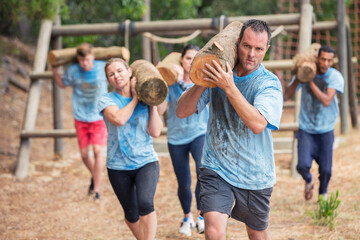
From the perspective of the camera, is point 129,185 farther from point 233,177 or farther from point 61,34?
point 61,34

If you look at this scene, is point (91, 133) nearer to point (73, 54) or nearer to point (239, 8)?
Answer: point (73, 54)

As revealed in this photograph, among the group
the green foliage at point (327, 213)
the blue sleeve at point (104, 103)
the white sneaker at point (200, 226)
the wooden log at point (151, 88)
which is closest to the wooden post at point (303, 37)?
the green foliage at point (327, 213)

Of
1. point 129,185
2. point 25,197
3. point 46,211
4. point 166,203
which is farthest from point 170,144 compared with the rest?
point 25,197

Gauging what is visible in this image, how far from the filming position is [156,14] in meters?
13.4

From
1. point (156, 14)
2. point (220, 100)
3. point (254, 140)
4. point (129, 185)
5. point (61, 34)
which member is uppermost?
point (156, 14)

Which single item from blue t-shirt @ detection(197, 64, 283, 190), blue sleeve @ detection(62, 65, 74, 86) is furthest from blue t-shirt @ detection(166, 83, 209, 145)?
blue sleeve @ detection(62, 65, 74, 86)

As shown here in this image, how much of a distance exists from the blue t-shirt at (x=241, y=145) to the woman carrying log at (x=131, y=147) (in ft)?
2.85

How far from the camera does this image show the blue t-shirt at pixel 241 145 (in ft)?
10.4

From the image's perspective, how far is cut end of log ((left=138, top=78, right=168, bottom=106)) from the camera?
12.9 feet

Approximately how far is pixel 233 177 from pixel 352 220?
107 inches

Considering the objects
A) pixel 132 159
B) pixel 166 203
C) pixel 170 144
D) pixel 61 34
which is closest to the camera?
pixel 132 159

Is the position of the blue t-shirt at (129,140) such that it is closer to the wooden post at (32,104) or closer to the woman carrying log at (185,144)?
the woman carrying log at (185,144)

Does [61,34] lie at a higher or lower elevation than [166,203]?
higher

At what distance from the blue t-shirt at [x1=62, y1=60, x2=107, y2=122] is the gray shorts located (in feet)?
11.8
